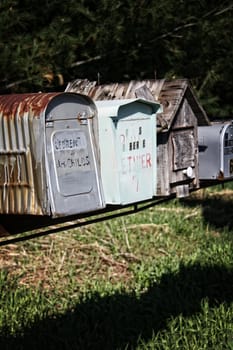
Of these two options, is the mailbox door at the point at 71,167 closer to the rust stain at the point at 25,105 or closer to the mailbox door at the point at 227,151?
the rust stain at the point at 25,105

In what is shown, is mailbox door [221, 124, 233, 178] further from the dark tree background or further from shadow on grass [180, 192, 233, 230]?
shadow on grass [180, 192, 233, 230]

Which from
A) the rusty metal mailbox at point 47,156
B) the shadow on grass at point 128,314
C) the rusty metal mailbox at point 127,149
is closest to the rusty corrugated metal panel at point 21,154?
the rusty metal mailbox at point 47,156

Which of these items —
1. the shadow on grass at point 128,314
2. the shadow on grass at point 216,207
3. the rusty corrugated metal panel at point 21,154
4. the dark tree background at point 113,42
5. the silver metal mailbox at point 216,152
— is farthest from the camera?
the shadow on grass at point 216,207

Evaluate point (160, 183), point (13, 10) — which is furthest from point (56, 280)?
point (160, 183)

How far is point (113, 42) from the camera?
4.41 meters

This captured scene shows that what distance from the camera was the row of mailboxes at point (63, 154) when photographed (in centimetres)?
191

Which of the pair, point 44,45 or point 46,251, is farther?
point 46,251

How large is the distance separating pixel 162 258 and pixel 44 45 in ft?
7.13

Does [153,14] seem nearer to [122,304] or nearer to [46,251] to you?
[122,304]

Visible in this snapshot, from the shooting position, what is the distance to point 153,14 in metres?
4.39

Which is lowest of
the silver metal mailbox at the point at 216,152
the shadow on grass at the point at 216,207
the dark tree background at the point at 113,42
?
the shadow on grass at the point at 216,207

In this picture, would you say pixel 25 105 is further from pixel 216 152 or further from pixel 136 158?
pixel 216 152

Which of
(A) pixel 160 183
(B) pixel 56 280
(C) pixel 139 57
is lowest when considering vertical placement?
(B) pixel 56 280

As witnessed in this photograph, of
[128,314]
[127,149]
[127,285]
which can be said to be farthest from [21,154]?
[127,285]
